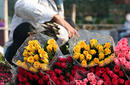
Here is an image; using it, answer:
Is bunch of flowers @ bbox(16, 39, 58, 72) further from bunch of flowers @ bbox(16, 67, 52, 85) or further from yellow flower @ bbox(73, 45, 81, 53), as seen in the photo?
yellow flower @ bbox(73, 45, 81, 53)

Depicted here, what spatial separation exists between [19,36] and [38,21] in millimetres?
326

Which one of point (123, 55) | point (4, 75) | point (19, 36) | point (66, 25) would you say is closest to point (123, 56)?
point (123, 55)

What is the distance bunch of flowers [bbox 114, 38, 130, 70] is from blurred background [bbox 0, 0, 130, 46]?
4913 mm

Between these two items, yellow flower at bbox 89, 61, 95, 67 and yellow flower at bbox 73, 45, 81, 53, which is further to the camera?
yellow flower at bbox 73, 45, 81, 53

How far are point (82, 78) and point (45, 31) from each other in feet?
2.98

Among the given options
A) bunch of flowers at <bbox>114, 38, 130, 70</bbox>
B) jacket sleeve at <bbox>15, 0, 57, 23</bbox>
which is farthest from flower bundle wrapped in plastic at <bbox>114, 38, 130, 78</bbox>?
jacket sleeve at <bbox>15, 0, 57, 23</bbox>

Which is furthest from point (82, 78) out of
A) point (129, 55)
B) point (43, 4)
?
point (43, 4)

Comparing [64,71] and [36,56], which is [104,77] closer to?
[64,71]

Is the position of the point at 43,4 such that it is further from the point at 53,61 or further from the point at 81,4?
the point at 81,4

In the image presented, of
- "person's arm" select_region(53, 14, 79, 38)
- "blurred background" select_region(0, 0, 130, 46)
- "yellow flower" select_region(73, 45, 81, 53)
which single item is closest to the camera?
"yellow flower" select_region(73, 45, 81, 53)

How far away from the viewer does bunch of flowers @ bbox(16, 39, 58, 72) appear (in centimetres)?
167

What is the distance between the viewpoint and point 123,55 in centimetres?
182

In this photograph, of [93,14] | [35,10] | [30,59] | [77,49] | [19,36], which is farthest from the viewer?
[93,14]

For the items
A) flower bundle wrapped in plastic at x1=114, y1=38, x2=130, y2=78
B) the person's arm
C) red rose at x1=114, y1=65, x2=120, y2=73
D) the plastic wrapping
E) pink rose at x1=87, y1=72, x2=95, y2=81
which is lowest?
pink rose at x1=87, y1=72, x2=95, y2=81
